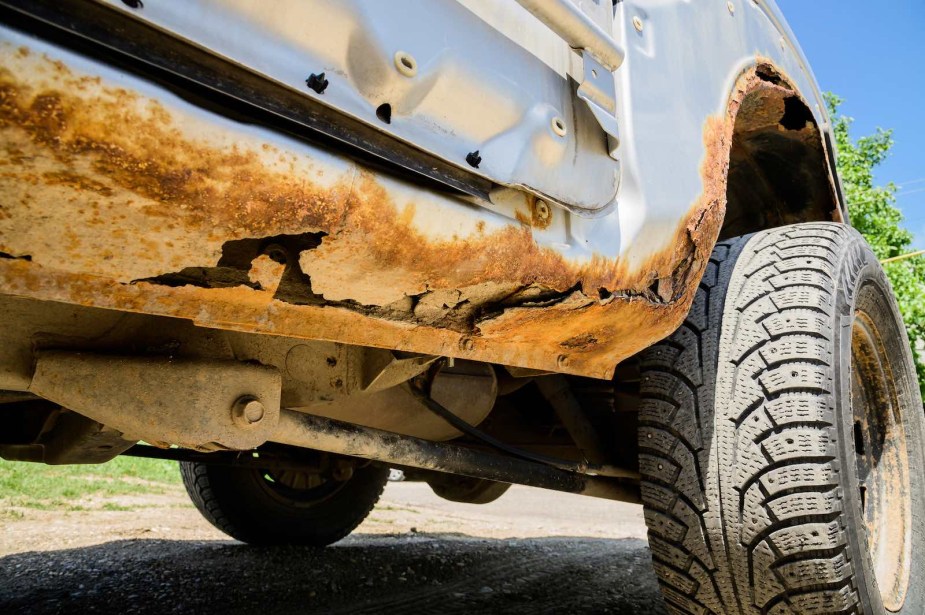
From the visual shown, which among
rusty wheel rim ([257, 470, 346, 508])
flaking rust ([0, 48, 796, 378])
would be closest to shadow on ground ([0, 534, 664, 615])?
rusty wheel rim ([257, 470, 346, 508])

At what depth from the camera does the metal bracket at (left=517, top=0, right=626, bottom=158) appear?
4.00ft

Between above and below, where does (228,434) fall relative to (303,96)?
below

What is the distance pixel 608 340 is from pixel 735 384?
13.6 inches

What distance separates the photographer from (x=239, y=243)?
941 millimetres

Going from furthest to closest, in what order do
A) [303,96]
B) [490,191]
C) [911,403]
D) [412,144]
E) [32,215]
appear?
[911,403] < [490,191] < [412,144] < [303,96] < [32,215]

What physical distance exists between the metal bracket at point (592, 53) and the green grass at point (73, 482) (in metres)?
4.04

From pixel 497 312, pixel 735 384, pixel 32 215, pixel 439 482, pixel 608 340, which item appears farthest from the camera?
pixel 439 482

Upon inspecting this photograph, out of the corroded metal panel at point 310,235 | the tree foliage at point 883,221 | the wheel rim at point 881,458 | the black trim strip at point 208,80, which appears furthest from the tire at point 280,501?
the tree foliage at point 883,221

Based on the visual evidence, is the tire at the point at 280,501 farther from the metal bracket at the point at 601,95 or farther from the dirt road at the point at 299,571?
the metal bracket at the point at 601,95

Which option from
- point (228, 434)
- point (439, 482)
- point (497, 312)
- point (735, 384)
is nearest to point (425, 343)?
point (497, 312)

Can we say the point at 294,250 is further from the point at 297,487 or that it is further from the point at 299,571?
the point at 297,487

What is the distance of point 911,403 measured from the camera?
7.47 feet

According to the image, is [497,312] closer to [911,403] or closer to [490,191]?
[490,191]

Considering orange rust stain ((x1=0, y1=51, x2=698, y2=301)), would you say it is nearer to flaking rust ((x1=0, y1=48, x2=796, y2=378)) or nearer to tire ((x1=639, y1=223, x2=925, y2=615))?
flaking rust ((x1=0, y1=48, x2=796, y2=378))
